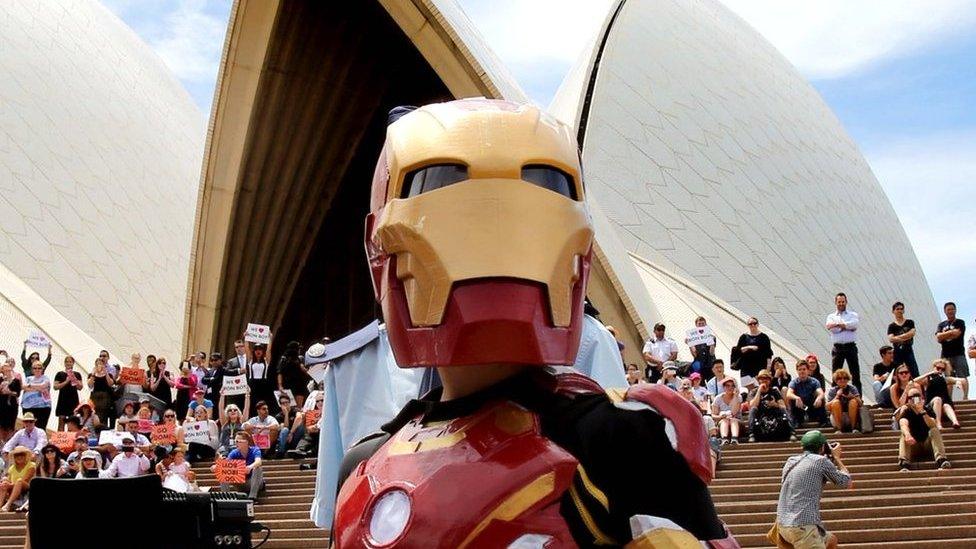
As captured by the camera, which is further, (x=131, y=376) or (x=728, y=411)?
(x=131, y=376)

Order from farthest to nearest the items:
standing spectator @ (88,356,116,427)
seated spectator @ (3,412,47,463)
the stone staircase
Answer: standing spectator @ (88,356,116,427) → seated spectator @ (3,412,47,463) → the stone staircase

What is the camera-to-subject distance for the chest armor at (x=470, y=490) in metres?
2.17

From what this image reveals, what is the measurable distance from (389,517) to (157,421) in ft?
38.6

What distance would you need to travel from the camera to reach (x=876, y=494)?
10.1 metres

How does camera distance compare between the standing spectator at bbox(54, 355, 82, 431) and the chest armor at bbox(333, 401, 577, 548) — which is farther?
the standing spectator at bbox(54, 355, 82, 431)

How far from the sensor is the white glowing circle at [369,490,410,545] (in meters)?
2.23

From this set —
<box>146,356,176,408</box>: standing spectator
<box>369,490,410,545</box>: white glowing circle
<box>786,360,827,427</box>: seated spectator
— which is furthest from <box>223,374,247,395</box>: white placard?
<box>369,490,410,545</box>: white glowing circle

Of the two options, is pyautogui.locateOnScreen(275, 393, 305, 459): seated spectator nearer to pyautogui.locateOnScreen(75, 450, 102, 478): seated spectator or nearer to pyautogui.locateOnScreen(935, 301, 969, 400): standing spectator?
pyautogui.locateOnScreen(75, 450, 102, 478): seated spectator

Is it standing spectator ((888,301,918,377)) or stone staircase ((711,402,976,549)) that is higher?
standing spectator ((888,301,918,377))

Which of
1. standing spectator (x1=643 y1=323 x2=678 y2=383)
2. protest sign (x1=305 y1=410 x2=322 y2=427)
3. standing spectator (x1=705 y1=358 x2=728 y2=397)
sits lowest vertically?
protest sign (x1=305 y1=410 x2=322 y2=427)

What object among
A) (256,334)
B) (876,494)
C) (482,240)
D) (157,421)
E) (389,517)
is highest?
(256,334)

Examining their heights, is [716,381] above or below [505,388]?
above

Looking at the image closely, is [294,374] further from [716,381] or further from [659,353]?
[716,381]

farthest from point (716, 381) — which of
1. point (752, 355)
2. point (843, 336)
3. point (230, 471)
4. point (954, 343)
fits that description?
point (230, 471)
